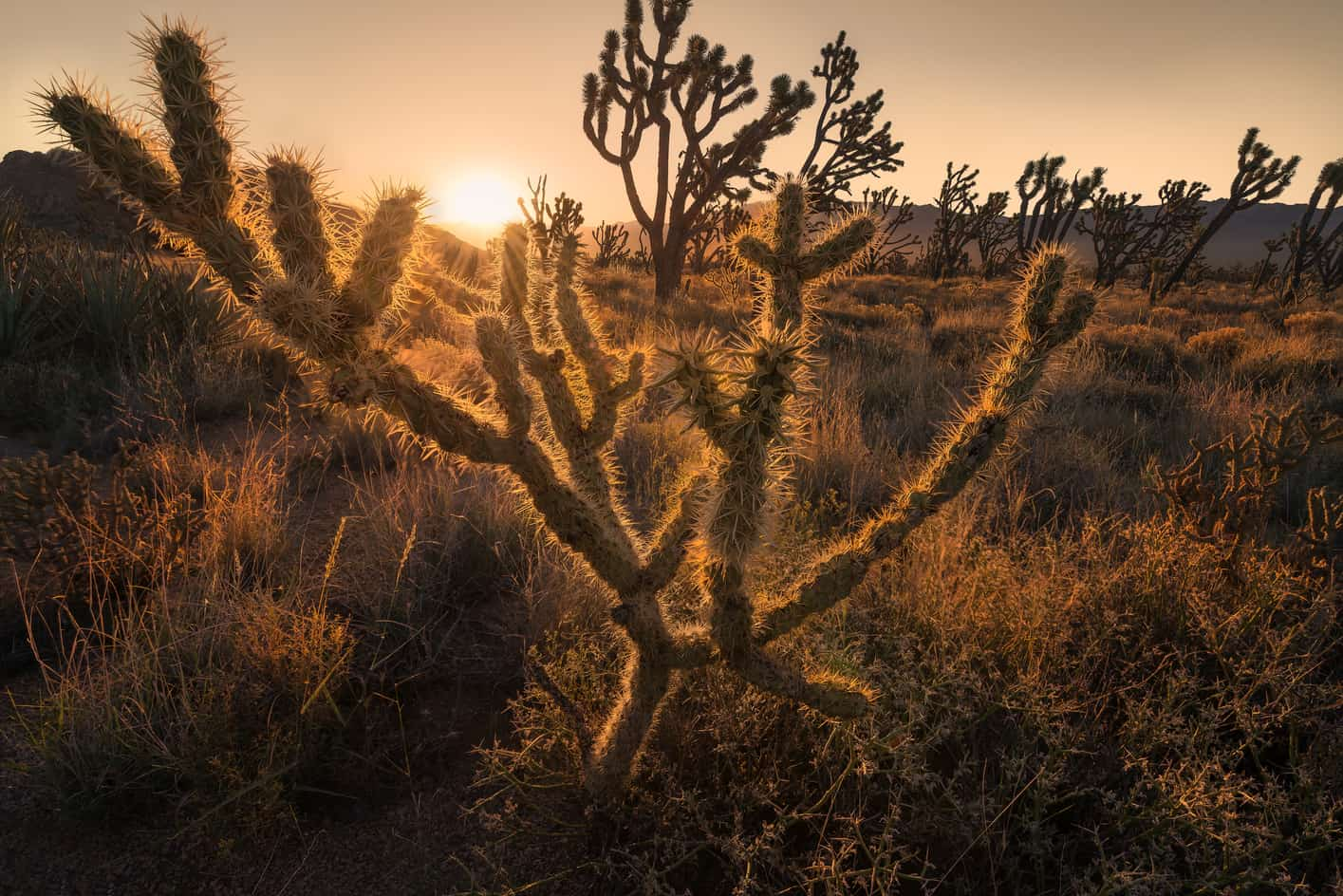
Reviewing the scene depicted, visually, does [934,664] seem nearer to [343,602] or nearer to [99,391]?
[343,602]

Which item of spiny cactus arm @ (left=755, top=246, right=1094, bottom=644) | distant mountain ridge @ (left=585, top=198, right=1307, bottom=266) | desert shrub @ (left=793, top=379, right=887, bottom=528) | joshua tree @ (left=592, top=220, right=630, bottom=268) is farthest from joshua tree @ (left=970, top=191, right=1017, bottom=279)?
distant mountain ridge @ (left=585, top=198, right=1307, bottom=266)

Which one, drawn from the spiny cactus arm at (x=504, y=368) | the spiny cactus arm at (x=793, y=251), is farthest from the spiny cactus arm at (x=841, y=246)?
the spiny cactus arm at (x=504, y=368)

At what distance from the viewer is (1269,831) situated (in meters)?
1.84

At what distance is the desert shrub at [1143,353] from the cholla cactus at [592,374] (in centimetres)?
802

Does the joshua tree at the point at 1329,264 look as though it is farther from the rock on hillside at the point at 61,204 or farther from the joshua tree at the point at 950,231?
the rock on hillside at the point at 61,204

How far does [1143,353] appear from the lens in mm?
9609

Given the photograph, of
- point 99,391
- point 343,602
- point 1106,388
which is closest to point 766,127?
point 1106,388

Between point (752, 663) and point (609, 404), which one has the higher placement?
point (609, 404)

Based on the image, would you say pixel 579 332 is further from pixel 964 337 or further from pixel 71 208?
pixel 71 208

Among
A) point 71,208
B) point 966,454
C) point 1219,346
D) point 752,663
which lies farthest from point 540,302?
point 71,208

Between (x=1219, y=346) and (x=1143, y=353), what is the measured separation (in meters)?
1.35

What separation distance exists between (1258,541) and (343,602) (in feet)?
15.7

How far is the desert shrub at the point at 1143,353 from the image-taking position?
879 cm

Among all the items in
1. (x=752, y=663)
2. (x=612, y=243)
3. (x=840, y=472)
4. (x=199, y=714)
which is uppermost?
(x=612, y=243)
